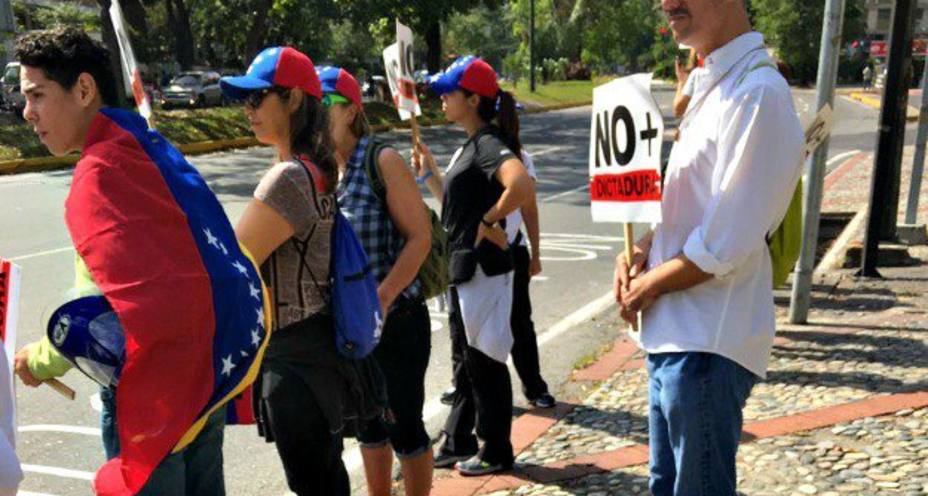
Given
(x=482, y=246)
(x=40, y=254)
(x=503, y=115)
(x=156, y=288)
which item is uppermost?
(x=503, y=115)

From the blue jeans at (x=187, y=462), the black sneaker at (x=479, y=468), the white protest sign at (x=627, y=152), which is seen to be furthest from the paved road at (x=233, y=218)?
the white protest sign at (x=627, y=152)

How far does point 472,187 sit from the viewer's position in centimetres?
409

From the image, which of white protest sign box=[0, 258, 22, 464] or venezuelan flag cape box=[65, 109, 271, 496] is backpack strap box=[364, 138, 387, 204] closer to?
venezuelan flag cape box=[65, 109, 271, 496]

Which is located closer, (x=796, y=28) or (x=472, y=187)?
(x=472, y=187)

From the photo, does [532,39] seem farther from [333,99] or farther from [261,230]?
[261,230]

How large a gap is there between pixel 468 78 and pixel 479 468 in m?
1.68

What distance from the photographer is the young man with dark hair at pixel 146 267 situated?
1.88m

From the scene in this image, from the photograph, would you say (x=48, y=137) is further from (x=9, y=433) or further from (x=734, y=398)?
(x=734, y=398)

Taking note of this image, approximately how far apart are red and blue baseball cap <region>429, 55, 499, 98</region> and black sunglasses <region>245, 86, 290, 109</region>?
1403 mm

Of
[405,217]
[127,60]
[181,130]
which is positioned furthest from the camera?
[181,130]

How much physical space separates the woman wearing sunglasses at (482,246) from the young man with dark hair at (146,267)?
1957 mm

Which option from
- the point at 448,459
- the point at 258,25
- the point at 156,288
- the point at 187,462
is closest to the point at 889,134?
the point at 448,459

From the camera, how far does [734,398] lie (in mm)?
2225

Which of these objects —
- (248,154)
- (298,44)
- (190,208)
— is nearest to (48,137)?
(190,208)
